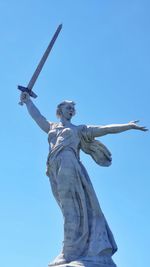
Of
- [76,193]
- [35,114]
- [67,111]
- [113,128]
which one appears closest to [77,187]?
[76,193]

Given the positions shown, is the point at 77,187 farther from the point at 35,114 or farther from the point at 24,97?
the point at 24,97

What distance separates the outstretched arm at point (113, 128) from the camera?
47.5ft

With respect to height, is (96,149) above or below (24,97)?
below

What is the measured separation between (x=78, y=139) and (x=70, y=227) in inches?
91.0

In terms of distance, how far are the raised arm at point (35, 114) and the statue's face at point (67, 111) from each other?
52 cm

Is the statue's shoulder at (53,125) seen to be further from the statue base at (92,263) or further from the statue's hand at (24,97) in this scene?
the statue base at (92,263)

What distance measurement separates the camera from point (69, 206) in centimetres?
1442

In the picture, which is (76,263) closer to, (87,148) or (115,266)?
(115,266)

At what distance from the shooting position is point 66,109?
15.7 m

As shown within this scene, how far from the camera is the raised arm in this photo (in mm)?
15859

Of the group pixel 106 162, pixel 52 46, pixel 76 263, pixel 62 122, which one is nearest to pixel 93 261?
pixel 76 263

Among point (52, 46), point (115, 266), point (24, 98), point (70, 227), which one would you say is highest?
point (52, 46)

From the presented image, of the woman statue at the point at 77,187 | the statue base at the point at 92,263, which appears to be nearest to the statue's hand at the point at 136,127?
the woman statue at the point at 77,187

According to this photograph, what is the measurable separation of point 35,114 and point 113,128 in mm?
2378
